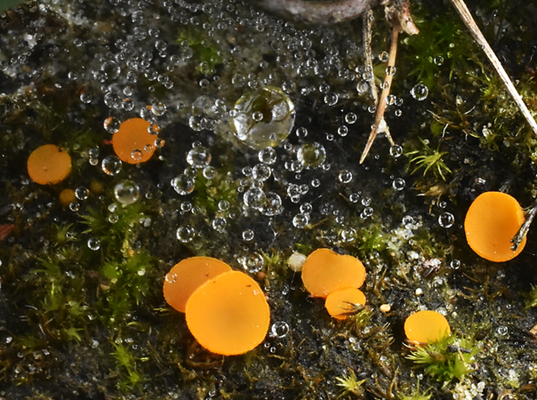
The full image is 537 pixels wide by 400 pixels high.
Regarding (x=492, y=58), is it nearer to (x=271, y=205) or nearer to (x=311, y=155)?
(x=311, y=155)

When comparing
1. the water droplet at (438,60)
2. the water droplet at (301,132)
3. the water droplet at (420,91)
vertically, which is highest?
the water droplet at (438,60)

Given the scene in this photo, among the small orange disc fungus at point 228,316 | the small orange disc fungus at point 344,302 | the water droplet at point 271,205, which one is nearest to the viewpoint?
the small orange disc fungus at point 228,316

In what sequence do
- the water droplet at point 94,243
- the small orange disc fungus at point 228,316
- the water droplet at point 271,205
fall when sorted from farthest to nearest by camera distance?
the water droplet at point 271,205
the water droplet at point 94,243
the small orange disc fungus at point 228,316

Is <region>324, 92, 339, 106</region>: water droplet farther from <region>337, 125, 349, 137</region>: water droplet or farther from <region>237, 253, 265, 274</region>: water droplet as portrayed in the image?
<region>237, 253, 265, 274</region>: water droplet

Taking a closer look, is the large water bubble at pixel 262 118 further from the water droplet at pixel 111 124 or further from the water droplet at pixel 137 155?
the water droplet at pixel 111 124

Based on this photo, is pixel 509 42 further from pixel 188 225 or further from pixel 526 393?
pixel 188 225

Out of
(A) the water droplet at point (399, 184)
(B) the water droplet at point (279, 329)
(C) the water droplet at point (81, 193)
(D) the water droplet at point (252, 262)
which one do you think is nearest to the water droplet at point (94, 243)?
(C) the water droplet at point (81, 193)
